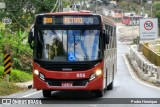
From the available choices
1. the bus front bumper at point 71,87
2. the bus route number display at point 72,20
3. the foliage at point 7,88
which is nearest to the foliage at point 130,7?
the foliage at point 7,88

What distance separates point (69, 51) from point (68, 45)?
0.71 ft

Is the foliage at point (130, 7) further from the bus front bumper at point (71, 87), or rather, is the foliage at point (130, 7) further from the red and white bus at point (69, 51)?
the bus front bumper at point (71, 87)

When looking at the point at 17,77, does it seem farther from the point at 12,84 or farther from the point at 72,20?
the point at 72,20

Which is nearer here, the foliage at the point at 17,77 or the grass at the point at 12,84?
the grass at the point at 12,84

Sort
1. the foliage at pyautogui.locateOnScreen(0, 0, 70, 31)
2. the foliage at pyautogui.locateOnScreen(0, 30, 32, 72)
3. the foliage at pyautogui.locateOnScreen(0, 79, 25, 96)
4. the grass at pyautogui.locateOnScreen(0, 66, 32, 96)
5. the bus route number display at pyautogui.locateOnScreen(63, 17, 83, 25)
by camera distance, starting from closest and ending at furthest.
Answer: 1. the bus route number display at pyautogui.locateOnScreen(63, 17, 83, 25)
2. the foliage at pyautogui.locateOnScreen(0, 79, 25, 96)
3. the grass at pyautogui.locateOnScreen(0, 66, 32, 96)
4. the foliage at pyautogui.locateOnScreen(0, 30, 32, 72)
5. the foliage at pyautogui.locateOnScreen(0, 0, 70, 31)

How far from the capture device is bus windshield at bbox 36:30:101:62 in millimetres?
17062

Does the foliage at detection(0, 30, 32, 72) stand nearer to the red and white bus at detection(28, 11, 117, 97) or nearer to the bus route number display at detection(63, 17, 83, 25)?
the red and white bus at detection(28, 11, 117, 97)

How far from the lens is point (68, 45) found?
17.1 meters

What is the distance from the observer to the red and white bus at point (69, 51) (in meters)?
16.9

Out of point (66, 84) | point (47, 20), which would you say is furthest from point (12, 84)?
point (66, 84)

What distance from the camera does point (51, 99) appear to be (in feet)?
58.3

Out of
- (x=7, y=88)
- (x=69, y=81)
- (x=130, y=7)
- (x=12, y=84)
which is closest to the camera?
(x=69, y=81)

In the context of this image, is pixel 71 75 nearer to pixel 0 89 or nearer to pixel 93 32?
pixel 93 32

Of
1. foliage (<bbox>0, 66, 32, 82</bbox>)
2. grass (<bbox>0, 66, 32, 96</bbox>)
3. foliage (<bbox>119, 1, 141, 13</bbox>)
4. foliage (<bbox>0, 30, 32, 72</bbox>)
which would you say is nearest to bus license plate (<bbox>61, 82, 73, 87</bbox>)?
grass (<bbox>0, 66, 32, 96</bbox>)
